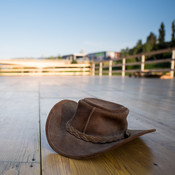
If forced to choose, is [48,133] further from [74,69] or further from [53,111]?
[74,69]

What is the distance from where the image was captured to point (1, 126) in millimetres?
677

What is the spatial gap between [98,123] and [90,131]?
1.2 inches

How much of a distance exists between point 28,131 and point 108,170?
35cm

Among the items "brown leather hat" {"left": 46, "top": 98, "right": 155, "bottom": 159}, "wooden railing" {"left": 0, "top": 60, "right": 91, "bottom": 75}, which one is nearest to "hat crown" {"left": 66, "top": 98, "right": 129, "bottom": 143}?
"brown leather hat" {"left": 46, "top": 98, "right": 155, "bottom": 159}

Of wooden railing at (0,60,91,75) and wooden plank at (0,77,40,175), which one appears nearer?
wooden plank at (0,77,40,175)

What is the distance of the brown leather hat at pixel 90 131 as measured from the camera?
0.44 m

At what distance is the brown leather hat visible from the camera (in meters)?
0.44

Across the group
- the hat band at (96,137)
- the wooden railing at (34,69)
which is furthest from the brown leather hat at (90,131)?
the wooden railing at (34,69)

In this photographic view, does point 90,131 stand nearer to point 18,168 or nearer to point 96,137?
point 96,137

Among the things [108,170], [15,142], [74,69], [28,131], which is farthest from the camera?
[74,69]

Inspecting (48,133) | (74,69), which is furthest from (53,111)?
(74,69)

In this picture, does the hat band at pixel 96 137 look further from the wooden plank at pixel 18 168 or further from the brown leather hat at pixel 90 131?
the wooden plank at pixel 18 168

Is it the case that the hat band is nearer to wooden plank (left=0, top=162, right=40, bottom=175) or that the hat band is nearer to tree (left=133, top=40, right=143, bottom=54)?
wooden plank (left=0, top=162, right=40, bottom=175)

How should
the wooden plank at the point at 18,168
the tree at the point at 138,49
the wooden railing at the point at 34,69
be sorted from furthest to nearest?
the tree at the point at 138,49 → the wooden railing at the point at 34,69 → the wooden plank at the point at 18,168
